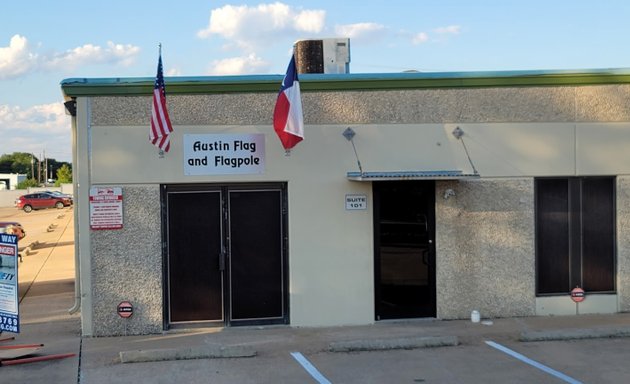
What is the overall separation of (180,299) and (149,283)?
52 cm

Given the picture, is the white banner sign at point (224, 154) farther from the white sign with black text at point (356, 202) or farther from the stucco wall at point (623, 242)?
the stucco wall at point (623, 242)

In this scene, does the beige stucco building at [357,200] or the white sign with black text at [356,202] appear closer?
the beige stucco building at [357,200]

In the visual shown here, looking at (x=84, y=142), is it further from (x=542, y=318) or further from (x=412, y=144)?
(x=542, y=318)

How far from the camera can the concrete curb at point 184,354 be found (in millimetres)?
8562

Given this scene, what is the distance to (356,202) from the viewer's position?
10.7 meters

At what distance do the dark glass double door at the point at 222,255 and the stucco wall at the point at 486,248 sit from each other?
8.41ft

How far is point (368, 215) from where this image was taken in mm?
10680

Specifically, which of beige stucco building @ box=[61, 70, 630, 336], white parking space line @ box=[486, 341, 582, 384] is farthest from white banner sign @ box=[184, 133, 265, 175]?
white parking space line @ box=[486, 341, 582, 384]

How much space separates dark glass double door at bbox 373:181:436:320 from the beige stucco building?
0.9 inches

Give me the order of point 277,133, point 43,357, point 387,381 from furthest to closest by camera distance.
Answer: point 277,133, point 43,357, point 387,381

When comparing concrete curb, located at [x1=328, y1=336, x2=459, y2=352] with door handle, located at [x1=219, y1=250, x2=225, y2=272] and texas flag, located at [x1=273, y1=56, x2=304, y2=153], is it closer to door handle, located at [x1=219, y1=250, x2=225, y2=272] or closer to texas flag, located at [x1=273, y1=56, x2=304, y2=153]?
door handle, located at [x1=219, y1=250, x2=225, y2=272]

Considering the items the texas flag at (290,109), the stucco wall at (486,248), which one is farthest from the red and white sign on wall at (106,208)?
the stucco wall at (486,248)

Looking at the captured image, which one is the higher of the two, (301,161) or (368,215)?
(301,161)

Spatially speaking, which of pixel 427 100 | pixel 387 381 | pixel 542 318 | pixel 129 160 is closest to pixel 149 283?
pixel 129 160
